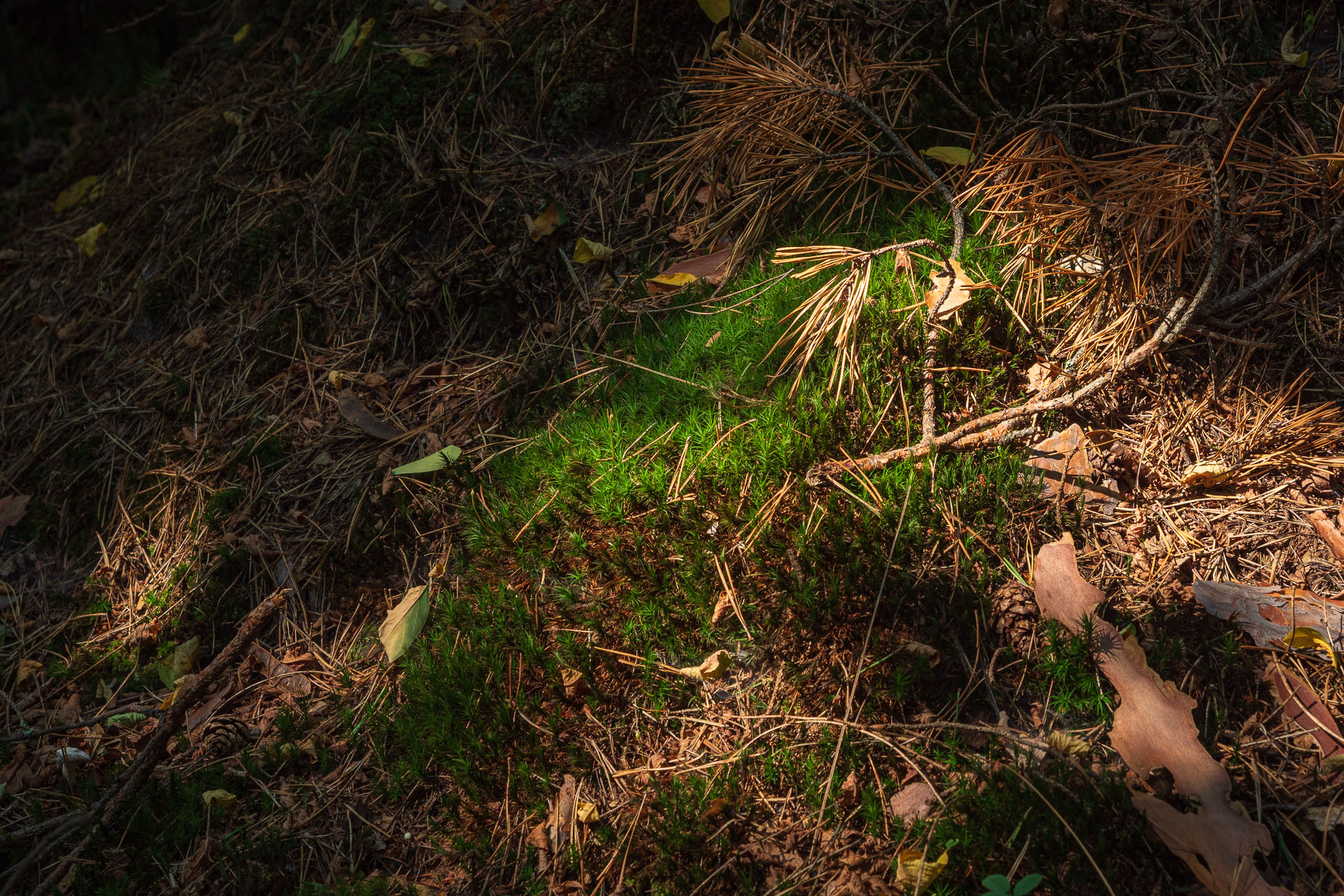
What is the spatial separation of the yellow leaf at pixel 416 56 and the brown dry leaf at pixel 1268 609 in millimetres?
3235

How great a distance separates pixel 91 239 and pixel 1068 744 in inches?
175

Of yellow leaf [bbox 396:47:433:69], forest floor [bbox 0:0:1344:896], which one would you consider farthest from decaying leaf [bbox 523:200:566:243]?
yellow leaf [bbox 396:47:433:69]

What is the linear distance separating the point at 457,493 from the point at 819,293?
1195 millimetres

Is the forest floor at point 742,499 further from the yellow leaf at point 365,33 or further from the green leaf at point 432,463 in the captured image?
the yellow leaf at point 365,33

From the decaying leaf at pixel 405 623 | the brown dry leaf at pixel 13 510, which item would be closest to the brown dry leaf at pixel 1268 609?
the decaying leaf at pixel 405 623

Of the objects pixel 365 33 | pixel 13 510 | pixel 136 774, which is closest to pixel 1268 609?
pixel 136 774

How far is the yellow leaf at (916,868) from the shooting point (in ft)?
4.88

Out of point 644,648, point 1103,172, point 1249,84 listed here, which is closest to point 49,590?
point 644,648

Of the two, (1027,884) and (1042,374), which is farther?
(1042,374)

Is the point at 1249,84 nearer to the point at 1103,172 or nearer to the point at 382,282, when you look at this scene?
the point at 1103,172

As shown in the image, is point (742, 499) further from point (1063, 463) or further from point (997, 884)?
point (997, 884)

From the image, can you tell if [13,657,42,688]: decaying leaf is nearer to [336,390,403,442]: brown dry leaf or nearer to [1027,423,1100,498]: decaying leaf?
[336,390,403,442]: brown dry leaf

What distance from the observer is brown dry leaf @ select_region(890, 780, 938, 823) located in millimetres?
1597

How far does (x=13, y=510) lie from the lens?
9.92 ft
